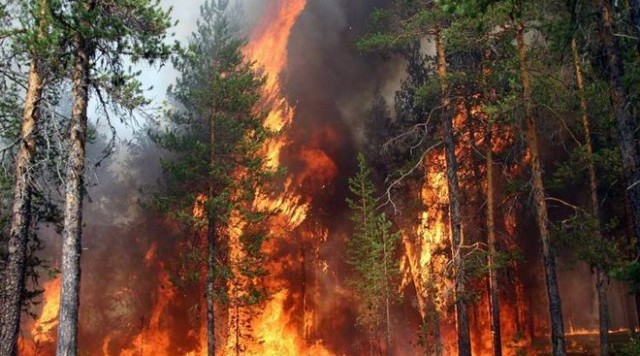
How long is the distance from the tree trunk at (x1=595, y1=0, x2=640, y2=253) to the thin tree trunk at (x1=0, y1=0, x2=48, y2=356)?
40.1 ft

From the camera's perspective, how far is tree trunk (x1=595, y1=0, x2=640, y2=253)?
8.59 meters

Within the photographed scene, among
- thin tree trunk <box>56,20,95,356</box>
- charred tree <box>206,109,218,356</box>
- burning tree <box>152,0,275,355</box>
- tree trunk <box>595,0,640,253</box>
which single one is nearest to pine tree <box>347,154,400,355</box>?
burning tree <box>152,0,275,355</box>

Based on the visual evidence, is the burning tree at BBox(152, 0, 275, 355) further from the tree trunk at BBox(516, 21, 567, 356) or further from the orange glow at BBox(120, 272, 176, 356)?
the orange glow at BBox(120, 272, 176, 356)

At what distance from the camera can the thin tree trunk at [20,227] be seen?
10.8 meters

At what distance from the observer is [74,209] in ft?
32.8

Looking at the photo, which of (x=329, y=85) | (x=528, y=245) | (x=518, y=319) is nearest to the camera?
(x=518, y=319)

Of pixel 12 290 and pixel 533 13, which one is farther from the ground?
pixel 533 13

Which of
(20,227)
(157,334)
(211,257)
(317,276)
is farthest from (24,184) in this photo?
(317,276)

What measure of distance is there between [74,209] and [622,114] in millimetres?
11644

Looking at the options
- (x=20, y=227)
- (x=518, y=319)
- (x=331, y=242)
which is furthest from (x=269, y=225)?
(x=20, y=227)

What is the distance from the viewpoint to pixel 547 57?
15.2 metres

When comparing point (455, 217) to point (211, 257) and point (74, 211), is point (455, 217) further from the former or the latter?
point (74, 211)

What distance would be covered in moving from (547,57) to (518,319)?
2259cm

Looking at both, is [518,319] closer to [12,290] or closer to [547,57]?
[547,57]
